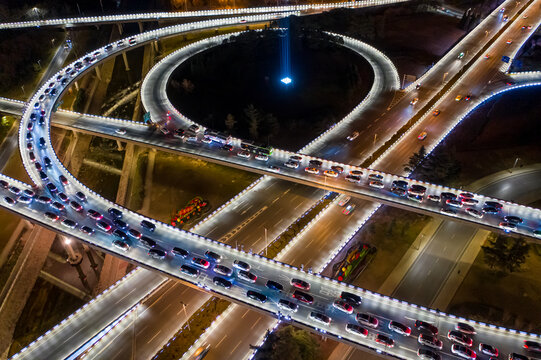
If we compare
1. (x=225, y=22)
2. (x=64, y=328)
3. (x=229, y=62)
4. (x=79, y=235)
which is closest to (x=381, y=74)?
(x=229, y=62)

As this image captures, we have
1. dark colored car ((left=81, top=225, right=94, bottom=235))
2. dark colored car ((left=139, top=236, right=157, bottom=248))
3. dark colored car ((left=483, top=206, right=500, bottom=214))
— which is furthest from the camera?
dark colored car ((left=483, top=206, right=500, bottom=214))

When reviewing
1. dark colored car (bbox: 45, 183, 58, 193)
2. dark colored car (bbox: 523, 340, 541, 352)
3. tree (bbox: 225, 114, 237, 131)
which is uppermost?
tree (bbox: 225, 114, 237, 131)

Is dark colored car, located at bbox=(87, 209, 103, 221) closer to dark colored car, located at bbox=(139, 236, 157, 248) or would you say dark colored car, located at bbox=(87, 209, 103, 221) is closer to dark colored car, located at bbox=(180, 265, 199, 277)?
dark colored car, located at bbox=(139, 236, 157, 248)

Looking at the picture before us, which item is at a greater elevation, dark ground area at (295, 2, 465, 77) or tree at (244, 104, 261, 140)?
dark ground area at (295, 2, 465, 77)

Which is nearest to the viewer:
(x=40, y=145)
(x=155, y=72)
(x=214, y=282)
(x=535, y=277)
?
(x=214, y=282)

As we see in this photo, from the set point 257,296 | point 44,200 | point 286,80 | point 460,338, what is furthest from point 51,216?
point 286,80

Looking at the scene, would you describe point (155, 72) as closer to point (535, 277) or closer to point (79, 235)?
point (79, 235)

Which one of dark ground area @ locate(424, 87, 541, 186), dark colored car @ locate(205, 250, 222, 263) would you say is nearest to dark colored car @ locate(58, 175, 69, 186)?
dark colored car @ locate(205, 250, 222, 263)
